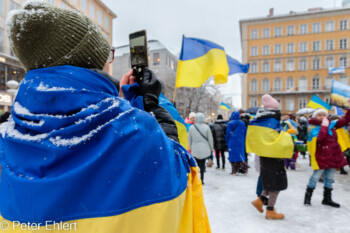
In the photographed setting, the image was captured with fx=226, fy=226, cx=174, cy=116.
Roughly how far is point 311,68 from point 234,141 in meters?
43.1

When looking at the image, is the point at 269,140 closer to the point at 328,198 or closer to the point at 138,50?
the point at 328,198

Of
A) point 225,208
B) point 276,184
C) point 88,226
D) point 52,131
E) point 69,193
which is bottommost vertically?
point 225,208

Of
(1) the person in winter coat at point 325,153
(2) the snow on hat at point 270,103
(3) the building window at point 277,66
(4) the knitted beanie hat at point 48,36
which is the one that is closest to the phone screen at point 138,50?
(4) the knitted beanie hat at point 48,36

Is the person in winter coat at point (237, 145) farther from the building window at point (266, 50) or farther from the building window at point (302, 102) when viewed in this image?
the building window at point (266, 50)

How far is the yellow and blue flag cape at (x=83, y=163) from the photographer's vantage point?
29.4 inches

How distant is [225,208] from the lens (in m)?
4.52

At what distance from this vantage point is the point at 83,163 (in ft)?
2.48

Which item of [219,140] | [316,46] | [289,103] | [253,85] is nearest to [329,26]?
[316,46]

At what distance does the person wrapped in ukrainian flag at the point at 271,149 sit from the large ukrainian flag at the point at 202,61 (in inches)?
47.6

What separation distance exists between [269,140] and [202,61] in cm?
217

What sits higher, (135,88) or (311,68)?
(311,68)

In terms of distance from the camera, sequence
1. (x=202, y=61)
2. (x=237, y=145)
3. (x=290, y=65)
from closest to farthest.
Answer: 1. (x=202, y=61)
2. (x=237, y=145)
3. (x=290, y=65)

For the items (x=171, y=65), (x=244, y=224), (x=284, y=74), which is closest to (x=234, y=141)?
(x=244, y=224)

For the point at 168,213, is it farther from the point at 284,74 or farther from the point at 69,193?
the point at 284,74
